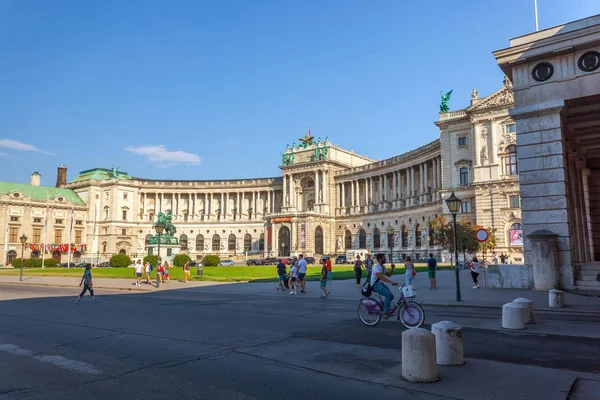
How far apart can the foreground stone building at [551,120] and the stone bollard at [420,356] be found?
57.6ft

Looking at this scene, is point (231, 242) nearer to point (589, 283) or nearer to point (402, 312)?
point (589, 283)

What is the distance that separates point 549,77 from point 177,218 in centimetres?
11041

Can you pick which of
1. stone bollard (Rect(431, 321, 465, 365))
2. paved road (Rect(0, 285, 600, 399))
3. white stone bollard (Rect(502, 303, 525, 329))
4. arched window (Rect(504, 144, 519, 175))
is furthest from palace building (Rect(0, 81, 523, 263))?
stone bollard (Rect(431, 321, 465, 365))

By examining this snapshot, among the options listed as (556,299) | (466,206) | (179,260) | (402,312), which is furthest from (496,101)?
(402,312)

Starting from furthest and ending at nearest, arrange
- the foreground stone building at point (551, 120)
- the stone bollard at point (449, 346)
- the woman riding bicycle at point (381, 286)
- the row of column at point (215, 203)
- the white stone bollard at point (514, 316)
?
the row of column at point (215, 203), the foreground stone building at point (551, 120), the woman riding bicycle at point (381, 286), the white stone bollard at point (514, 316), the stone bollard at point (449, 346)

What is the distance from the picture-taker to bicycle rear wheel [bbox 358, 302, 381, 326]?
46.8 ft

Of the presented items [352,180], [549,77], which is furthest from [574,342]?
[352,180]

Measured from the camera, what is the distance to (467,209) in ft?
222

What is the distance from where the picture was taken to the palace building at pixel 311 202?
64312mm

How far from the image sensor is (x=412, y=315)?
13.9m

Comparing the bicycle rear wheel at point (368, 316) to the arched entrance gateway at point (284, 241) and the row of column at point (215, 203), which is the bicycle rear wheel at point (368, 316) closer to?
the arched entrance gateway at point (284, 241)

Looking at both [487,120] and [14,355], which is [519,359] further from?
[487,120]

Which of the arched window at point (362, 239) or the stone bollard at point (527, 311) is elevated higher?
the arched window at point (362, 239)

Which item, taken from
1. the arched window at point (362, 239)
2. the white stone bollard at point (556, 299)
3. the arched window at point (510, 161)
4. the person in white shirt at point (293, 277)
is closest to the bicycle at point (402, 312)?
the white stone bollard at point (556, 299)
